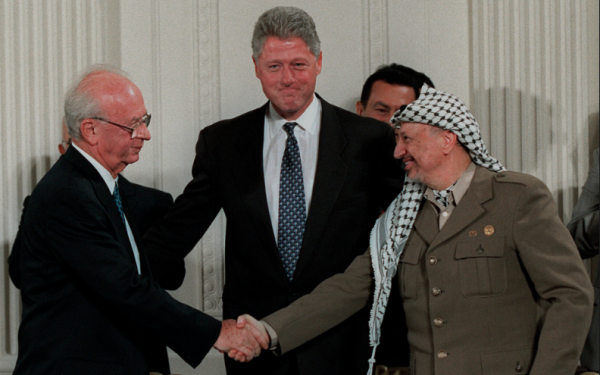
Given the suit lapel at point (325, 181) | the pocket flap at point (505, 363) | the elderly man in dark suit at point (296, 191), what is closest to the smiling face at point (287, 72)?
the elderly man in dark suit at point (296, 191)

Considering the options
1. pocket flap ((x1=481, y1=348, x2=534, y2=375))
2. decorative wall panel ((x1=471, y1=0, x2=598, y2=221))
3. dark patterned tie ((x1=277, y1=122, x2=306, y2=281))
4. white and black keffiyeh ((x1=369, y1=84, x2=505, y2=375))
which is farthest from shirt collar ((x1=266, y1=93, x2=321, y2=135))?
decorative wall panel ((x1=471, y1=0, x2=598, y2=221))

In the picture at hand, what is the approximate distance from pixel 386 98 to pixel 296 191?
1109 mm

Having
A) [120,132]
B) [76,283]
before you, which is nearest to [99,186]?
[120,132]

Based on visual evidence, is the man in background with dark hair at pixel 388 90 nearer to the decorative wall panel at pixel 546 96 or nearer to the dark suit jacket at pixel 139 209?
the decorative wall panel at pixel 546 96

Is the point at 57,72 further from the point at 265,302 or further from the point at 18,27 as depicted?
the point at 265,302

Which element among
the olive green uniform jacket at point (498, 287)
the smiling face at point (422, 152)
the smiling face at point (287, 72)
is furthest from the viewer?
the smiling face at point (287, 72)

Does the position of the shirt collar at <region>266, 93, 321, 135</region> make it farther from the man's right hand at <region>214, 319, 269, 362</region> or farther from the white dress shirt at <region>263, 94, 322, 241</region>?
the man's right hand at <region>214, 319, 269, 362</region>

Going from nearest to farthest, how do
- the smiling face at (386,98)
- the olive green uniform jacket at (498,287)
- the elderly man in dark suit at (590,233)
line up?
the olive green uniform jacket at (498,287) < the elderly man in dark suit at (590,233) < the smiling face at (386,98)

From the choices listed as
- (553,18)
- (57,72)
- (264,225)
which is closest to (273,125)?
(264,225)

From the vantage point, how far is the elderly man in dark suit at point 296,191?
2.68 meters

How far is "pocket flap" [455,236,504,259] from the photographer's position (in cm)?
227

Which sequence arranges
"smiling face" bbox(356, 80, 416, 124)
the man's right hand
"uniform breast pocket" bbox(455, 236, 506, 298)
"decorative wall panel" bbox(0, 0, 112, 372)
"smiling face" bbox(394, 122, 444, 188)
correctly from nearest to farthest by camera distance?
1. "uniform breast pocket" bbox(455, 236, 506, 298)
2. "smiling face" bbox(394, 122, 444, 188)
3. the man's right hand
4. "smiling face" bbox(356, 80, 416, 124)
5. "decorative wall panel" bbox(0, 0, 112, 372)

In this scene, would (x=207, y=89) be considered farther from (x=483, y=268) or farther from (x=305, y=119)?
(x=483, y=268)

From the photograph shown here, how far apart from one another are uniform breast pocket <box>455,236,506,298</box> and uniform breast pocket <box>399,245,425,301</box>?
0.16m
